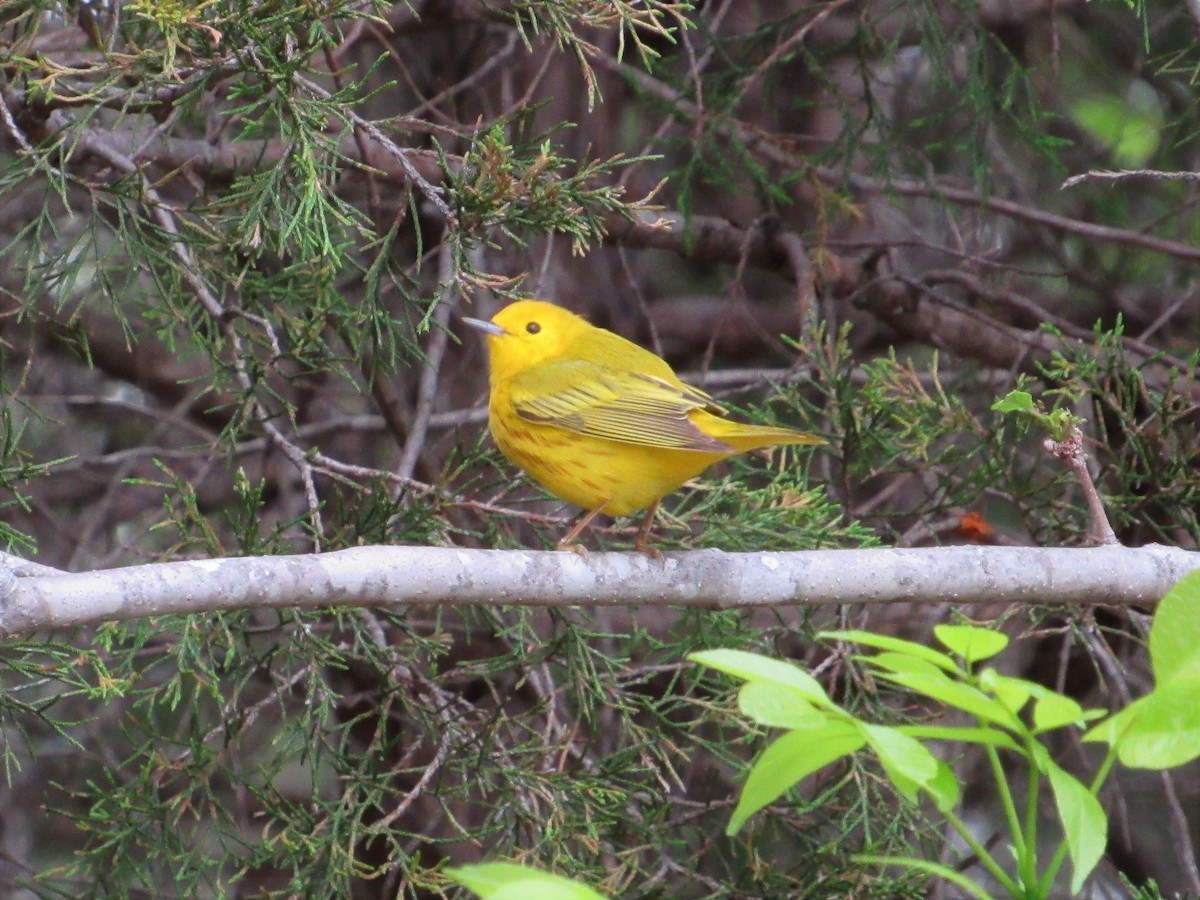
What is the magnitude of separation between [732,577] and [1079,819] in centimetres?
132

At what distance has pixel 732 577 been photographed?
2598 mm

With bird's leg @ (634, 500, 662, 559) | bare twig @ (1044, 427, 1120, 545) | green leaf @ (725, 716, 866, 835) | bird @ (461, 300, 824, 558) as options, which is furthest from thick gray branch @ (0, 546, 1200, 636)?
green leaf @ (725, 716, 866, 835)

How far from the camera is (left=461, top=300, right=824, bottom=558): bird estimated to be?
317cm

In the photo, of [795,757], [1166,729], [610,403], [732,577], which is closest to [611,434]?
[610,403]

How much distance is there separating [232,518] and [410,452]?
0.90 meters

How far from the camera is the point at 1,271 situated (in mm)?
4660

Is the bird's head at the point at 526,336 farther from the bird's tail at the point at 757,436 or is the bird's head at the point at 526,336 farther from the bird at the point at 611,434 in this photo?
the bird's tail at the point at 757,436

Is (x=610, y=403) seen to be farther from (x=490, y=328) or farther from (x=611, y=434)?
(x=490, y=328)

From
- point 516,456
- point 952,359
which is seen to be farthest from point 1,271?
point 952,359

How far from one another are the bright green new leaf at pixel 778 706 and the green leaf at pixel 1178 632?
0.98 feet

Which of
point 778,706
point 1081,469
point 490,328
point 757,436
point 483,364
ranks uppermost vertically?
point 778,706

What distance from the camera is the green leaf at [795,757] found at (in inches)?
48.7

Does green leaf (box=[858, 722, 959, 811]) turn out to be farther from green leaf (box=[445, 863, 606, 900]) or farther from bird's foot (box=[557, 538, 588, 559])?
bird's foot (box=[557, 538, 588, 559])

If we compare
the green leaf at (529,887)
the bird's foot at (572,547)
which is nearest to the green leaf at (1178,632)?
the green leaf at (529,887)
